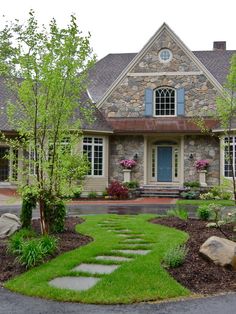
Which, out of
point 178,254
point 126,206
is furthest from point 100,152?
point 178,254

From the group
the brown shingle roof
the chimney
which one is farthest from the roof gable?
the chimney

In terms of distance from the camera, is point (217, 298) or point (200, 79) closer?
point (217, 298)

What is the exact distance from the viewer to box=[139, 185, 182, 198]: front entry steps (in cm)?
2330

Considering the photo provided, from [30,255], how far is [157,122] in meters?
17.7

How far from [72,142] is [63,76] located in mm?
1455

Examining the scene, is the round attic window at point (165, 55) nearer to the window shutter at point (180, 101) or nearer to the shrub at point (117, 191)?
the window shutter at point (180, 101)

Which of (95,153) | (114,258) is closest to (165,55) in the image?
(95,153)

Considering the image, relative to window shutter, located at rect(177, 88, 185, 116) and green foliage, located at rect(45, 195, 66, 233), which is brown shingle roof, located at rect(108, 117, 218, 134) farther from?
green foliage, located at rect(45, 195, 66, 233)

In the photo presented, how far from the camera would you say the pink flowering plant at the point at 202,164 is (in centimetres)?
2334

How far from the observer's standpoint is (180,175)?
80.0 feet

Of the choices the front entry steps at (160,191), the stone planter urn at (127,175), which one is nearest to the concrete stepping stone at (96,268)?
the front entry steps at (160,191)

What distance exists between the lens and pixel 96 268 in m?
7.30

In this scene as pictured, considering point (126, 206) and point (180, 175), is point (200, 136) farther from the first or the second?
point (126, 206)

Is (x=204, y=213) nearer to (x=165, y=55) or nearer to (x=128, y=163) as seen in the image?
(x=128, y=163)
